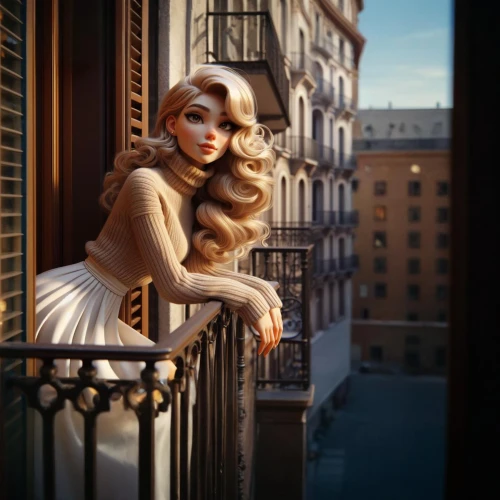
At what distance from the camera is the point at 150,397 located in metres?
1.75

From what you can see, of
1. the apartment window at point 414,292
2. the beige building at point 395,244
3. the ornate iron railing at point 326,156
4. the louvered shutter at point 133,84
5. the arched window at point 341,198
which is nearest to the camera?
the louvered shutter at point 133,84

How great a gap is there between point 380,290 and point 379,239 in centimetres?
247

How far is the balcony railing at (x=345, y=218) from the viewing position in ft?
99.0

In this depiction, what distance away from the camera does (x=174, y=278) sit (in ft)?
7.97

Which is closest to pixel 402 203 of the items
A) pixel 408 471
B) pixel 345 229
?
pixel 345 229

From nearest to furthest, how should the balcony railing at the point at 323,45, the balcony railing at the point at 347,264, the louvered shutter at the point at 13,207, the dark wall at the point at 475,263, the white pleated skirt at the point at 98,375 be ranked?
the dark wall at the point at 475,263 → the louvered shutter at the point at 13,207 → the white pleated skirt at the point at 98,375 → the balcony railing at the point at 323,45 → the balcony railing at the point at 347,264

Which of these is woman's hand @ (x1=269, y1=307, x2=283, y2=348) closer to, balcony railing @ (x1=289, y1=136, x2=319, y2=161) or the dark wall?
the dark wall

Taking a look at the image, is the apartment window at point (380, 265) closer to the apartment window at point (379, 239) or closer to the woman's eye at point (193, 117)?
the apartment window at point (379, 239)

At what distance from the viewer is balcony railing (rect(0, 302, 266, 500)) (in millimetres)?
1754

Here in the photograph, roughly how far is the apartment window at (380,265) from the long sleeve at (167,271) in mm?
34132

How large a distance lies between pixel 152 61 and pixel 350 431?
24.1 meters

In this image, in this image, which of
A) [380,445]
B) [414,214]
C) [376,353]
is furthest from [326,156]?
[376,353]

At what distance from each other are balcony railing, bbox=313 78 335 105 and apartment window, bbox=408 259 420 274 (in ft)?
35.6

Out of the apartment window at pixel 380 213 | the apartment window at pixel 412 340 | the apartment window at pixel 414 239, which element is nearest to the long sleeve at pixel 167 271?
the apartment window at pixel 412 340
